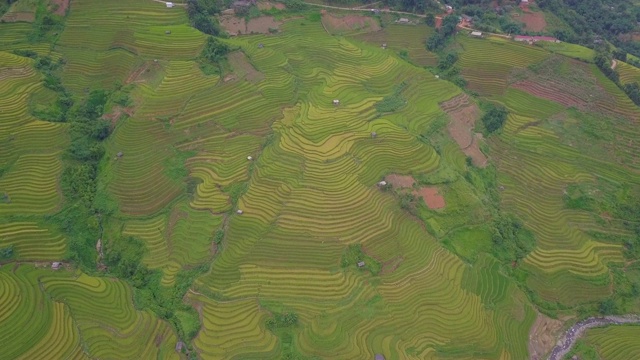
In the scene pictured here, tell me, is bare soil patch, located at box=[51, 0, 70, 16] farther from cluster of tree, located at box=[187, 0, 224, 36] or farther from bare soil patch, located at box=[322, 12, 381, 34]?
bare soil patch, located at box=[322, 12, 381, 34]

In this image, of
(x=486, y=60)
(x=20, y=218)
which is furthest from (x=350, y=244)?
(x=486, y=60)

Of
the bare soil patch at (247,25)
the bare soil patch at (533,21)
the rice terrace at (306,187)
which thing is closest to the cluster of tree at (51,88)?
the rice terrace at (306,187)

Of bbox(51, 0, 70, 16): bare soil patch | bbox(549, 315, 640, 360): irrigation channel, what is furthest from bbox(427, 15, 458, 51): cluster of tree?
bbox(51, 0, 70, 16): bare soil patch

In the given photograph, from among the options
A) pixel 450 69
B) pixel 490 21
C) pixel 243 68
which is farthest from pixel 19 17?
pixel 490 21

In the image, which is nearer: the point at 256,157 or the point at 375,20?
the point at 256,157

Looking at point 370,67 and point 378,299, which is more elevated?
point 370,67

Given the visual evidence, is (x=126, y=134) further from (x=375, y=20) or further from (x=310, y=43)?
(x=375, y=20)

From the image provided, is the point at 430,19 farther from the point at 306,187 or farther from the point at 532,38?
the point at 306,187
